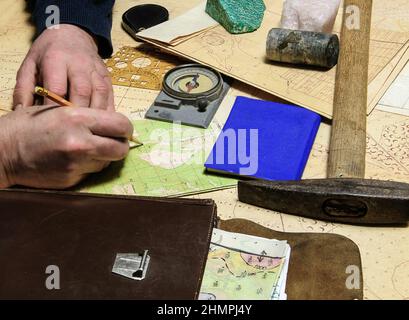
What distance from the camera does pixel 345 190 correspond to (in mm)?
1083

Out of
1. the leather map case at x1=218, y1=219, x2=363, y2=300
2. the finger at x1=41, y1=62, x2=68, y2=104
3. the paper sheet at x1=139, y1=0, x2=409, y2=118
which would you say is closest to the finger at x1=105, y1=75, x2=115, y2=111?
the finger at x1=41, y1=62, x2=68, y2=104

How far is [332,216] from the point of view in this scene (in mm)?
1126

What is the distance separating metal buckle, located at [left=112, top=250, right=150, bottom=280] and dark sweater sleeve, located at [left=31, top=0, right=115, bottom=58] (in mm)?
777

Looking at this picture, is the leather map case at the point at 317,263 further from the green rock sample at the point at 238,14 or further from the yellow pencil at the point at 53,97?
the green rock sample at the point at 238,14

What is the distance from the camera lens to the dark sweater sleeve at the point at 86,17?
1559 mm

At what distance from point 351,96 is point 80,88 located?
0.64 metres

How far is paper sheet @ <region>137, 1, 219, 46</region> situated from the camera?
5.22 ft

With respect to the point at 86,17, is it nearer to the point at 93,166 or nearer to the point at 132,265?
the point at 93,166

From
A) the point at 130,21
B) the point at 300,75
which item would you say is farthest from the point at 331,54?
the point at 130,21

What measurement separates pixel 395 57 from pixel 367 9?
0.19m

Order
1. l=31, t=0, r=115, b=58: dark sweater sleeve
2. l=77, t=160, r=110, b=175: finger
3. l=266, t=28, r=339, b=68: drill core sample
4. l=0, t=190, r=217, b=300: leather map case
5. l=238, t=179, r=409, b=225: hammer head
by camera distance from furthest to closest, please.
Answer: l=31, t=0, r=115, b=58: dark sweater sleeve
l=266, t=28, r=339, b=68: drill core sample
l=77, t=160, r=110, b=175: finger
l=238, t=179, r=409, b=225: hammer head
l=0, t=190, r=217, b=300: leather map case

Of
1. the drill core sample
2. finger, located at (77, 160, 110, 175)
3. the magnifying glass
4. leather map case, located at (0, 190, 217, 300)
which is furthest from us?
the magnifying glass

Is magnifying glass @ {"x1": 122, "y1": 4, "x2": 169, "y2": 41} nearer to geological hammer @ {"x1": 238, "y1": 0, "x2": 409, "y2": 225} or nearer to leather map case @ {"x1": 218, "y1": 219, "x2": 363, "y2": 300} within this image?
geological hammer @ {"x1": 238, "y1": 0, "x2": 409, "y2": 225}
